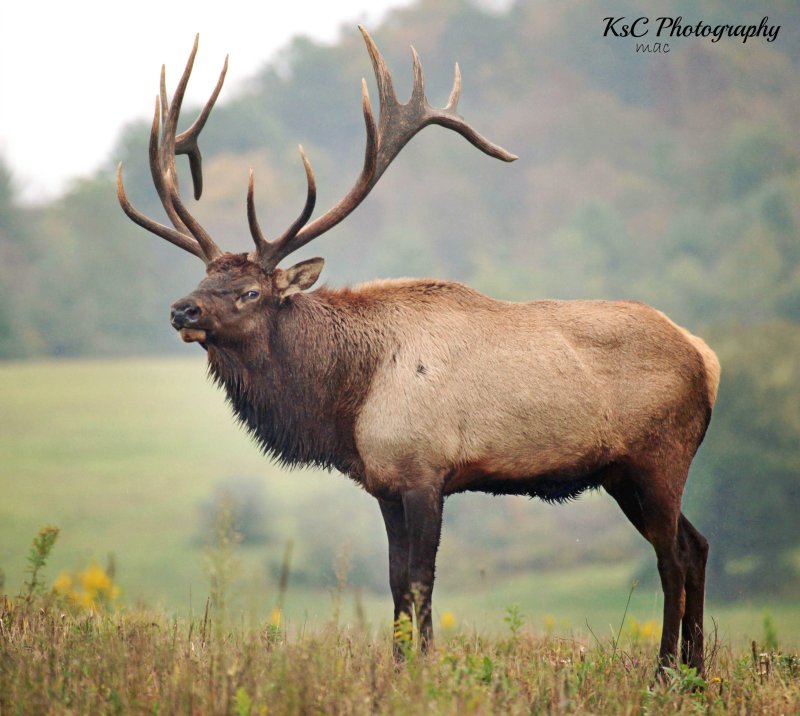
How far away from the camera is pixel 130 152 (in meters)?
72.1

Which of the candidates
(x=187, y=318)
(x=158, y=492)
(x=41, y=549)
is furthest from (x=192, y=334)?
(x=158, y=492)

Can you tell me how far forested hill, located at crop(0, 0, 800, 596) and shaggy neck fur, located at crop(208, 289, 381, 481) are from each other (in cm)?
4231

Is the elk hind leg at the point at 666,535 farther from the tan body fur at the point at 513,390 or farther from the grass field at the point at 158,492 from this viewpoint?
the grass field at the point at 158,492

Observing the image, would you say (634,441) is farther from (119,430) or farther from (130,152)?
(130,152)

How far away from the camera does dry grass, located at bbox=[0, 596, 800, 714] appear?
467cm

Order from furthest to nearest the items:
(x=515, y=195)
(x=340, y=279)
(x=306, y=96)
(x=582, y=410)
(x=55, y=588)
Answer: (x=306, y=96) < (x=515, y=195) < (x=340, y=279) < (x=55, y=588) < (x=582, y=410)

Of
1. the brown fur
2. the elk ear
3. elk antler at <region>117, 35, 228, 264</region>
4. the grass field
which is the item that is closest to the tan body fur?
the brown fur

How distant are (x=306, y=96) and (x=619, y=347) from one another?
279ft

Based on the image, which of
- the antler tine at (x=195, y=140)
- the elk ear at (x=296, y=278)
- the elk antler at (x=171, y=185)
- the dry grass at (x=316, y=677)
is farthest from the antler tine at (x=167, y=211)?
the dry grass at (x=316, y=677)

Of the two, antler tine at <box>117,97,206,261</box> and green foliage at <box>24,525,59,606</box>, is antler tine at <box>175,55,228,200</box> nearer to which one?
antler tine at <box>117,97,206,261</box>

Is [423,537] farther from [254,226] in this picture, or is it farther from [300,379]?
[254,226]

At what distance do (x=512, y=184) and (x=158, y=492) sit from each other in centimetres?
3404

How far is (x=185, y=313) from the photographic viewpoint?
6527 millimetres

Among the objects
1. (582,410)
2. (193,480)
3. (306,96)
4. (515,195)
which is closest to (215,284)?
(582,410)
